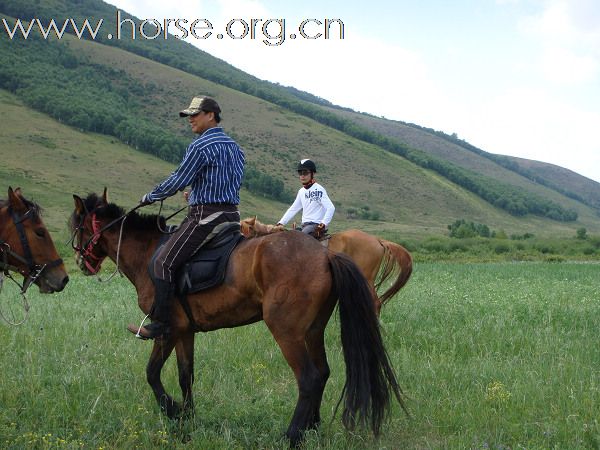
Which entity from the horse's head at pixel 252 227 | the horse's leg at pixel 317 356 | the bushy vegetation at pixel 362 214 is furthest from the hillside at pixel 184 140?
the horse's leg at pixel 317 356

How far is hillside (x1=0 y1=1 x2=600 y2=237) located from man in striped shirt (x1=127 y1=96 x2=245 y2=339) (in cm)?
6932

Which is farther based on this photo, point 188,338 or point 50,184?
point 50,184

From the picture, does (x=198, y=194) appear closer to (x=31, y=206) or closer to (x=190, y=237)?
(x=190, y=237)

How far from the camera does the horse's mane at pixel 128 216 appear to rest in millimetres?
6656

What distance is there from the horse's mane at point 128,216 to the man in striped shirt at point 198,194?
1.47 feet

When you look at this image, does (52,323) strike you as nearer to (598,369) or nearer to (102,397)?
(102,397)

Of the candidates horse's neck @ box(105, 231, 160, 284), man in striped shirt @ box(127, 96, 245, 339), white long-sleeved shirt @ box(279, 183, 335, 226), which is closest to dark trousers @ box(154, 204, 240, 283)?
man in striped shirt @ box(127, 96, 245, 339)

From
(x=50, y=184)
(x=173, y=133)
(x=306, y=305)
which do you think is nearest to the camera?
(x=306, y=305)

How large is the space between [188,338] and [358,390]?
1.87 meters

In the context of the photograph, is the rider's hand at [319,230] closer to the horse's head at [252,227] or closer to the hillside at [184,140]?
the horse's head at [252,227]

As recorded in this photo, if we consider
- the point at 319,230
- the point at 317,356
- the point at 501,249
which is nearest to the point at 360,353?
the point at 317,356

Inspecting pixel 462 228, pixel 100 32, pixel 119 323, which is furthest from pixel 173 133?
pixel 119 323

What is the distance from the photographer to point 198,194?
20.1ft

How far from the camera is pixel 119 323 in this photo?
10.3 m
